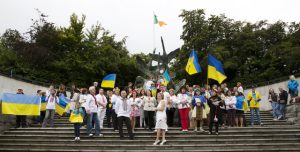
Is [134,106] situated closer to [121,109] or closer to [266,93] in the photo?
[121,109]

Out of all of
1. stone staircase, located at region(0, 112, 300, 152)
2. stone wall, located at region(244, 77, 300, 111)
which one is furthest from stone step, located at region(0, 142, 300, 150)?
stone wall, located at region(244, 77, 300, 111)

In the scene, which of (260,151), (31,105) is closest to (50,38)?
(31,105)

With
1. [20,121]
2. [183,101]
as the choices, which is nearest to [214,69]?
[183,101]

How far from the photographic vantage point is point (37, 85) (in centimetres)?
2453

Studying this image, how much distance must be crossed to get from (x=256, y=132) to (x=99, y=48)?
78.0 ft

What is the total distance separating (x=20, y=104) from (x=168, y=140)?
6716 mm

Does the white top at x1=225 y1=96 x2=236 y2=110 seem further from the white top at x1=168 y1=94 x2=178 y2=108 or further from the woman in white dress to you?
the woman in white dress

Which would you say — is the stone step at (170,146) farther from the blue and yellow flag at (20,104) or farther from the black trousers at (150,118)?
the blue and yellow flag at (20,104)

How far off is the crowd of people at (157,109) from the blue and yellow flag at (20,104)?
1.65 feet

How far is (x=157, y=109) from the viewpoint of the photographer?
1357cm

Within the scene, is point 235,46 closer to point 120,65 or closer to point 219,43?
point 219,43

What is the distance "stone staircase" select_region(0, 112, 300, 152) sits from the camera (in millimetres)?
13148

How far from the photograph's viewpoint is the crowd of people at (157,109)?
14.1 metres

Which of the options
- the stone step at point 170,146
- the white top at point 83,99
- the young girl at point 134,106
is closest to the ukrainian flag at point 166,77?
the young girl at point 134,106
